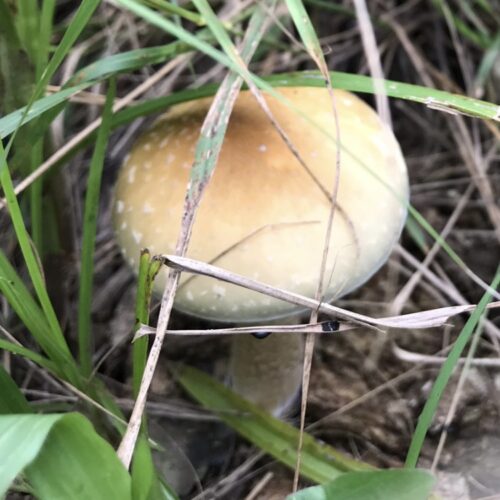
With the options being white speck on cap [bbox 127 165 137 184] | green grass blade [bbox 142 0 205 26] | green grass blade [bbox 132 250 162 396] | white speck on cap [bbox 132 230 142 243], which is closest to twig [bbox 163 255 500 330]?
green grass blade [bbox 132 250 162 396]

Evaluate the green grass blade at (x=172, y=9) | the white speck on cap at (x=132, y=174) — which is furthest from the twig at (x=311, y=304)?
the green grass blade at (x=172, y=9)

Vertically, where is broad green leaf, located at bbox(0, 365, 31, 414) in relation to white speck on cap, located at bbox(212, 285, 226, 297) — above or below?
below

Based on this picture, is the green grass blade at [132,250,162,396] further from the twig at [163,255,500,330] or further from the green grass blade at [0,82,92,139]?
the green grass blade at [0,82,92,139]

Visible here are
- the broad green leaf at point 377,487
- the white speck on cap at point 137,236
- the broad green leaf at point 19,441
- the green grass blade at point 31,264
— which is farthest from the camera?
the white speck on cap at point 137,236

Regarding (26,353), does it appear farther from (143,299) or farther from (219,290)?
(219,290)

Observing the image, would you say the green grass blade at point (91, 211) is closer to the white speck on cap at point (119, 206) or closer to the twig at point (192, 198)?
the white speck on cap at point (119, 206)

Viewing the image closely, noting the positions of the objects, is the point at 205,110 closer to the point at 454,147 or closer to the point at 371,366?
the point at 371,366

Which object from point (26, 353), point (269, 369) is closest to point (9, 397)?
point (26, 353)

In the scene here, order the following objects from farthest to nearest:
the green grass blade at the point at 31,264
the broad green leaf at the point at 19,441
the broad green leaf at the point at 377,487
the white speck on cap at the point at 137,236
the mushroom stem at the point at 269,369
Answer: the mushroom stem at the point at 269,369 < the white speck on cap at the point at 137,236 < the green grass blade at the point at 31,264 < the broad green leaf at the point at 377,487 < the broad green leaf at the point at 19,441

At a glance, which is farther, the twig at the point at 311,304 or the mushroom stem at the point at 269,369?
the mushroom stem at the point at 269,369
